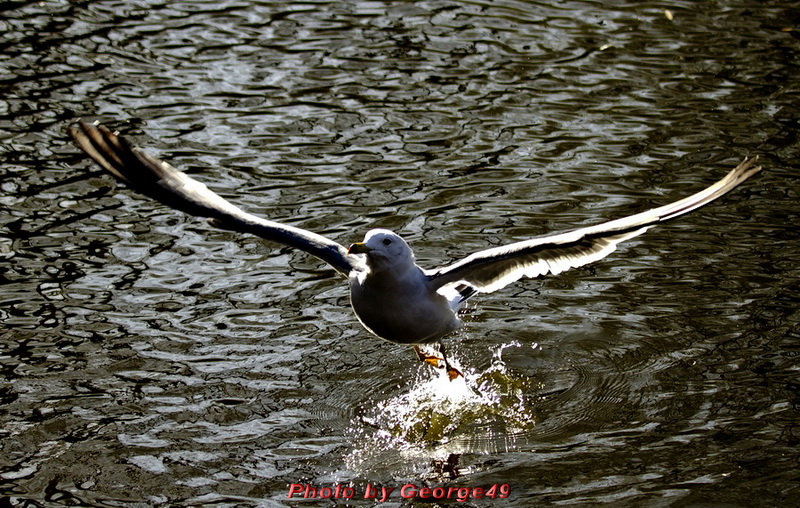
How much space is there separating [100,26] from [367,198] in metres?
5.71

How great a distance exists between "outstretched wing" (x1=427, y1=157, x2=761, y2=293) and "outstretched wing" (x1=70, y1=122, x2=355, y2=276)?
898mm

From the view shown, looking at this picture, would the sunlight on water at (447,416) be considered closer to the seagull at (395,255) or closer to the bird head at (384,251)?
the seagull at (395,255)

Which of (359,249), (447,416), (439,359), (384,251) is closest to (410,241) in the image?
(439,359)

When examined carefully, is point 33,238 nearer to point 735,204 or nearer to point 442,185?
point 442,185

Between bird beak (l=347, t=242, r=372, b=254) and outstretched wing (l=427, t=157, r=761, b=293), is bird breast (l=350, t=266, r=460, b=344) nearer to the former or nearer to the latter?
outstretched wing (l=427, t=157, r=761, b=293)

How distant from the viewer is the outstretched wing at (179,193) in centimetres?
809

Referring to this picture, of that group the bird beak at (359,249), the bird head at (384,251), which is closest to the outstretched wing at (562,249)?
the bird head at (384,251)

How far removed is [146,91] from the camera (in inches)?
524

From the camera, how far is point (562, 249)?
7.71 m

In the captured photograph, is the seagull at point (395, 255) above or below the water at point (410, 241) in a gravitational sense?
above

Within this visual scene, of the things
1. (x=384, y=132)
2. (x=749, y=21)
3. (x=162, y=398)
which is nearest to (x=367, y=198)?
(x=384, y=132)

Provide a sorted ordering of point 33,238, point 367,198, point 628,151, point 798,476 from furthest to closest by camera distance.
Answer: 1. point 628,151
2. point 367,198
3. point 33,238
4. point 798,476

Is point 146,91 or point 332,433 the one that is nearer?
point 332,433

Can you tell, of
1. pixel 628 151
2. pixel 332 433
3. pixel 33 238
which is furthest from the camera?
pixel 628 151
